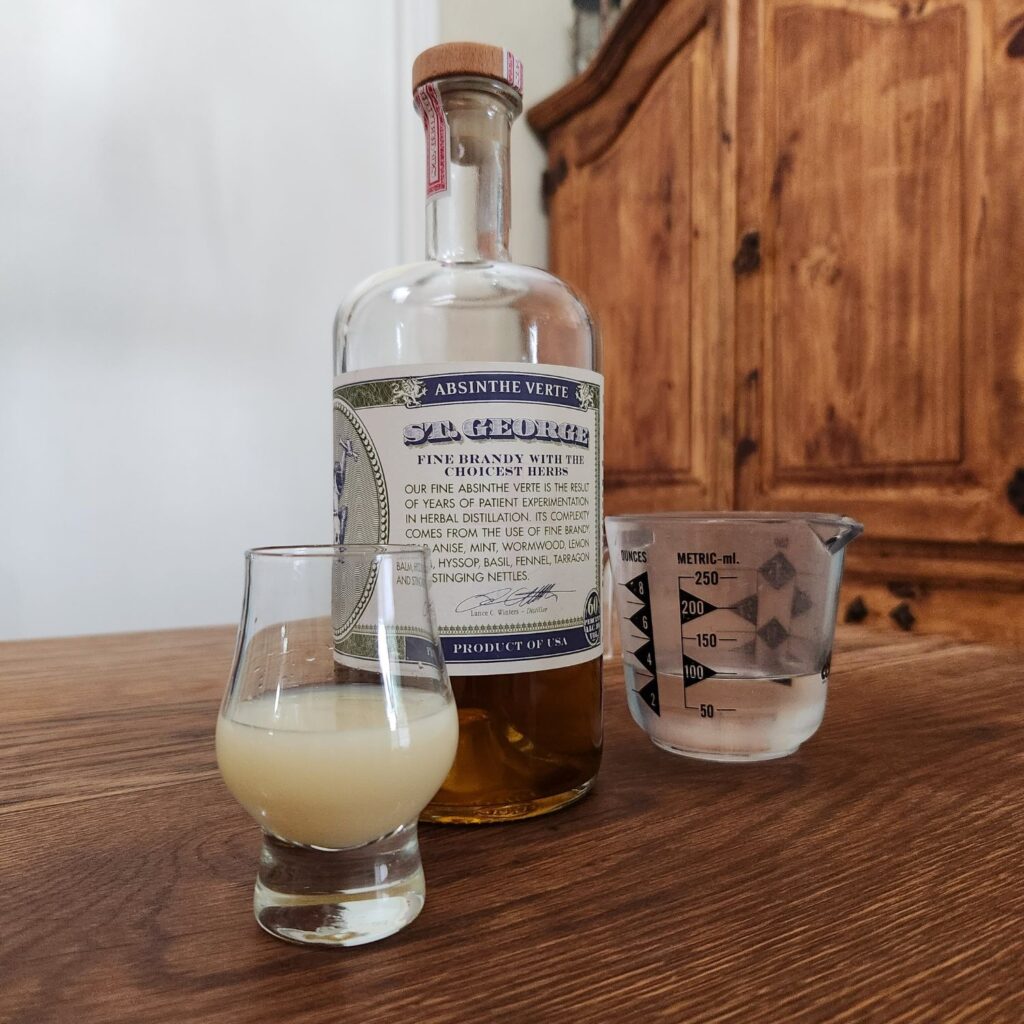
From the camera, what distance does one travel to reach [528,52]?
1770mm

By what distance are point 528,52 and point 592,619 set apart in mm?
1647

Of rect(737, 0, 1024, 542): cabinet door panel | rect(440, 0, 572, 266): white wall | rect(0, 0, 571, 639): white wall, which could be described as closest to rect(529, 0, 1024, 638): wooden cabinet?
rect(737, 0, 1024, 542): cabinet door panel

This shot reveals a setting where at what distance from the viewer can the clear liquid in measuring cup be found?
18.3 inches

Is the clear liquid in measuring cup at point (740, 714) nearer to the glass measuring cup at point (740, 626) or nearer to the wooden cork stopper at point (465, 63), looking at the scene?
the glass measuring cup at point (740, 626)

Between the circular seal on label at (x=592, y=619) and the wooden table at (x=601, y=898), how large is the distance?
0.24 ft

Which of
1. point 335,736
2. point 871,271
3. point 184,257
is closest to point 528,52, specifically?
point 184,257

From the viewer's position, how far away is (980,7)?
1108 mm

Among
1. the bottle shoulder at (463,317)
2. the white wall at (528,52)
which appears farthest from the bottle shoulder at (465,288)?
the white wall at (528,52)

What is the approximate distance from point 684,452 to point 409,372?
3.84ft

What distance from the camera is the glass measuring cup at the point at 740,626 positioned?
47cm

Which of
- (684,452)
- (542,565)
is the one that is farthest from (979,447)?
(542,565)
